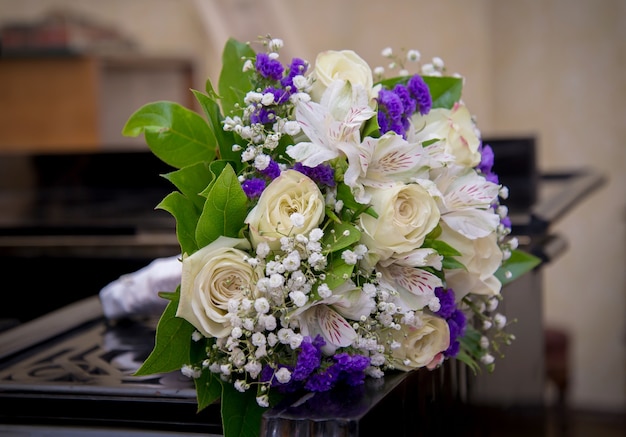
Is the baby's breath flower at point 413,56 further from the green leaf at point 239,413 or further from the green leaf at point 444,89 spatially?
the green leaf at point 239,413

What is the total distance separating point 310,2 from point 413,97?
5.14m

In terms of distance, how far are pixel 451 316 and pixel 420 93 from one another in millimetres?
302

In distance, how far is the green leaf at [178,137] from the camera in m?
1.23

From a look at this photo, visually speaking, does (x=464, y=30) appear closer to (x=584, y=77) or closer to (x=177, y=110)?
(x=584, y=77)

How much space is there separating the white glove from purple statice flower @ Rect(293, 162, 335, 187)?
0.53 m

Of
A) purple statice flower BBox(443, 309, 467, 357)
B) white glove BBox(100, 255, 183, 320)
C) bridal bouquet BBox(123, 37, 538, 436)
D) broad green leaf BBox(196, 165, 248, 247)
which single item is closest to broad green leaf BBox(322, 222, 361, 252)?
bridal bouquet BBox(123, 37, 538, 436)

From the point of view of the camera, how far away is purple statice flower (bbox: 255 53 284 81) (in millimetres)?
1175

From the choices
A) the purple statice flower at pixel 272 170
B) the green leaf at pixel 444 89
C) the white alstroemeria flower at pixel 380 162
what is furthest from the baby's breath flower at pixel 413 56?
the purple statice flower at pixel 272 170

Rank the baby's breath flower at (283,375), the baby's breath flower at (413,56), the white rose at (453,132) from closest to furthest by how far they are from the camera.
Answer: the baby's breath flower at (283,375), the white rose at (453,132), the baby's breath flower at (413,56)

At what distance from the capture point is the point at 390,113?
118cm

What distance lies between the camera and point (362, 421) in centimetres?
97

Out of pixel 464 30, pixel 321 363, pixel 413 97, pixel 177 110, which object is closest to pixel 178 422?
pixel 321 363

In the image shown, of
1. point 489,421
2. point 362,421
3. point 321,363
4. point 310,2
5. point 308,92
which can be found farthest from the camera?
point 310,2

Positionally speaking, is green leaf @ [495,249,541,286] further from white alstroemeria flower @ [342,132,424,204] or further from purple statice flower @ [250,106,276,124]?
purple statice flower @ [250,106,276,124]
